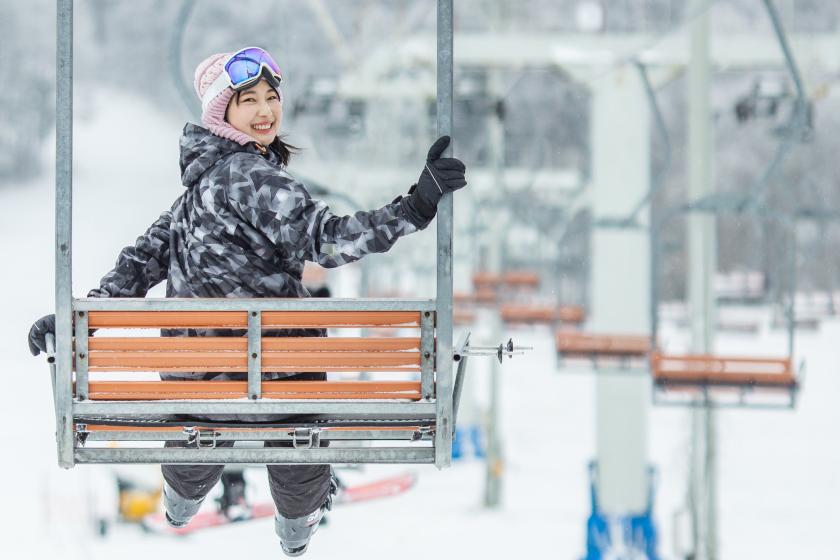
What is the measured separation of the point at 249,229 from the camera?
2.66 meters

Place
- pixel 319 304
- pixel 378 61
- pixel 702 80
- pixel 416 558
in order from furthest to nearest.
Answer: pixel 416 558 < pixel 378 61 < pixel 702 80 < pixel 319 304

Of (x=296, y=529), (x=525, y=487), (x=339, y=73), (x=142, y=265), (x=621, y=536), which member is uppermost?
(x=339, y=73)

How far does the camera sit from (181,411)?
2.54 m

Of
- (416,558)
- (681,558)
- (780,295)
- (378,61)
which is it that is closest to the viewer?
(780,295)

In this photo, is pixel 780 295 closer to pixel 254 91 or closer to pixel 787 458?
pixel 254 91

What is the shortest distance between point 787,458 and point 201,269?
23.2 metres

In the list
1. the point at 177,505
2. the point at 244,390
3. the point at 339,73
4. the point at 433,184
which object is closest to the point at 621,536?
the point at 177,505

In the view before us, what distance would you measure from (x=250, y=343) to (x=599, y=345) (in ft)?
19.9

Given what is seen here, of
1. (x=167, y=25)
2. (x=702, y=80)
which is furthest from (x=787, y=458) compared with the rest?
(x=167, y=25)

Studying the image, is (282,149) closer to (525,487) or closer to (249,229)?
(249,229)

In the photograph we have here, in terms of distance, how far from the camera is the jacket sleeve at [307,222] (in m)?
2.51

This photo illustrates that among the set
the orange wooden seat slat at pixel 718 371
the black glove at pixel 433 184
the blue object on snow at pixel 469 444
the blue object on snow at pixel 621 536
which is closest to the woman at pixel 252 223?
the black glove at pixel 433 184

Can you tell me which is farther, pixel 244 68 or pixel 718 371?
pixel 718 371

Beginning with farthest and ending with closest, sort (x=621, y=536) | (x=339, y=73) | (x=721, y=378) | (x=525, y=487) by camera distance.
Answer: (x=339, y=73) < (x=525, y=487) < (x=621, y=536) < (x=721, y=378)
